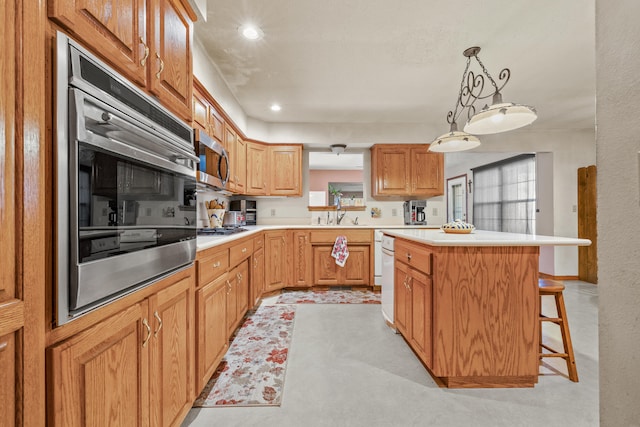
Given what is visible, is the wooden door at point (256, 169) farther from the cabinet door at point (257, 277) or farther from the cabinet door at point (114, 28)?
the cabinet door at point (114, 28)

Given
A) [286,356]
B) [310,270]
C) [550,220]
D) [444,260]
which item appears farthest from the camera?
[550,220]

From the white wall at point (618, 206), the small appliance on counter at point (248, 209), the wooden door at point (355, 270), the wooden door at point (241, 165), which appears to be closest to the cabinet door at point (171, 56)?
the white wall at point (618, 206)

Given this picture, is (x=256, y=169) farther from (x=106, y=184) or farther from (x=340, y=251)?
(x=106, y=184)

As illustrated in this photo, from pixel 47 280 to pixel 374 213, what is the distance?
13.8 ft

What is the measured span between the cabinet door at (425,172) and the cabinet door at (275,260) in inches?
82.6

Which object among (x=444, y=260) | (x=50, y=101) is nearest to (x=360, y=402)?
(x=444, y=260)

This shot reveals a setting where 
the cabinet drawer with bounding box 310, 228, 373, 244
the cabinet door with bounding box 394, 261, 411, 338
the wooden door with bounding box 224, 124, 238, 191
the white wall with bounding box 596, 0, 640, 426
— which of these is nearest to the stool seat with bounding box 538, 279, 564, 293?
the cabinet door with bounding box 394, 261, 411, 338

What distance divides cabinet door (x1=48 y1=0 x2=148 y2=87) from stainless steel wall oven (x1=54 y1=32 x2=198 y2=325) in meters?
0.06

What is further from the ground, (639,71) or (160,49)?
(160,49)

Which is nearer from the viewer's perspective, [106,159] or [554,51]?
[106,159]

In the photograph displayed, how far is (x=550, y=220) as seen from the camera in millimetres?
4457

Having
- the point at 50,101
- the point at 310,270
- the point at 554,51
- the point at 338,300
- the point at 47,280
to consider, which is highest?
the point at 554,51

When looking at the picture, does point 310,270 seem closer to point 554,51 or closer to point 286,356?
point 286,356

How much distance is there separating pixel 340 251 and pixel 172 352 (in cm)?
278
